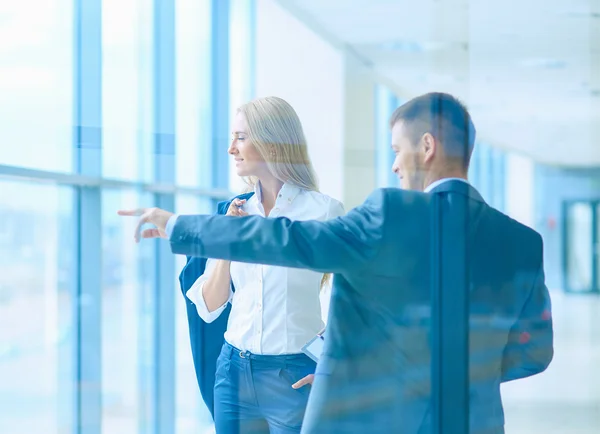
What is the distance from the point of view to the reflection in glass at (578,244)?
7.48ft

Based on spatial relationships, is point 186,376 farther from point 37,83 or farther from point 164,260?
point 37,83

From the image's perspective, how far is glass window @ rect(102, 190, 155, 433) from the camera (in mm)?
2648

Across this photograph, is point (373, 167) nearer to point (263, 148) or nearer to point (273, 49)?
point (263, 148)

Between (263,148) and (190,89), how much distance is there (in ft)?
3.80

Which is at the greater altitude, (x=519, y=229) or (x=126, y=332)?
(x=519, y=229)

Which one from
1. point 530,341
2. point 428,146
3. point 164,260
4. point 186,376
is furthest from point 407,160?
point 164,260

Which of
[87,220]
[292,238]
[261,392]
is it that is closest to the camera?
[292,238]

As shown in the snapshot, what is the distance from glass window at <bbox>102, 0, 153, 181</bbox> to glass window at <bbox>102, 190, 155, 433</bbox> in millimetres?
346

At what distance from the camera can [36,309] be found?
7.91 feet

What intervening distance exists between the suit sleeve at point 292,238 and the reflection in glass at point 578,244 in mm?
1226

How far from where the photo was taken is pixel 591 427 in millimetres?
2682

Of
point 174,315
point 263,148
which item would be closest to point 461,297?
point 263,148

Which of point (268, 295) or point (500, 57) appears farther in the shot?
point (500, 57)

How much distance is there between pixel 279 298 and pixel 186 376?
2.16 feet
